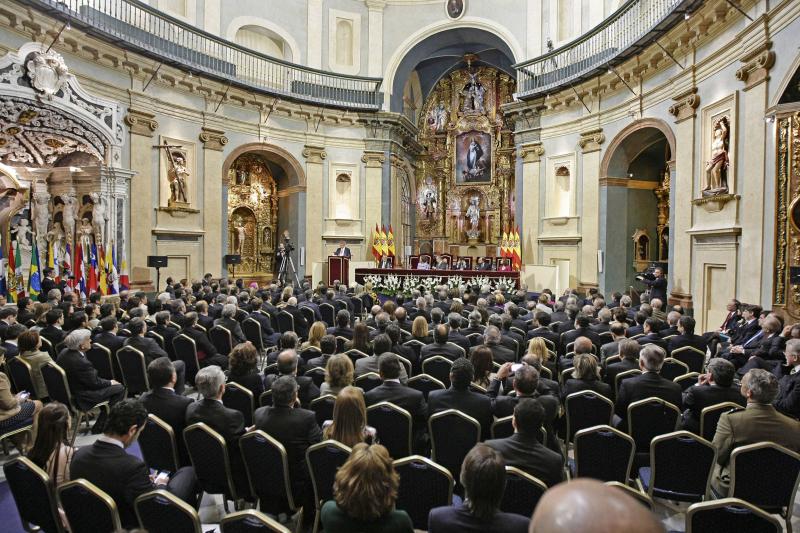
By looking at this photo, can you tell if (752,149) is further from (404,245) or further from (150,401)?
(404,245)

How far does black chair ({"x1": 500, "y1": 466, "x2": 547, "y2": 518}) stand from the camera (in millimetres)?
2814

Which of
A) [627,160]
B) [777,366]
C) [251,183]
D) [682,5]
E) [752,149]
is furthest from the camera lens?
[251,183]

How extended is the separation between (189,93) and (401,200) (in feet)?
31.4

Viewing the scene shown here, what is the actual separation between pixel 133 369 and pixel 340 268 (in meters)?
11.2

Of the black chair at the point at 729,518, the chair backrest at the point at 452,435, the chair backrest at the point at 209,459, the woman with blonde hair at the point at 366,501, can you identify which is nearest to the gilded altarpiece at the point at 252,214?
the chair backrest at the point at 209,459

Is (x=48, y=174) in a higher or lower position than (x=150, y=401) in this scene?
higher

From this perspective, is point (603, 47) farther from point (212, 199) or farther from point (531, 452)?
point (531, 452)

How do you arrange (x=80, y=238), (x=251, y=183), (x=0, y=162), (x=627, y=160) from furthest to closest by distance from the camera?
(x=251, y=183), (x=627, y=160), (x=80, y=238), (x=0, y=162)

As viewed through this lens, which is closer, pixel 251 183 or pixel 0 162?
pixel 0 162

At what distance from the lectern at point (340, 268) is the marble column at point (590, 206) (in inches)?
285

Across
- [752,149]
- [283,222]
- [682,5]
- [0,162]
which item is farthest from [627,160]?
[0,162]

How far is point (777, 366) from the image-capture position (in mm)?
5402

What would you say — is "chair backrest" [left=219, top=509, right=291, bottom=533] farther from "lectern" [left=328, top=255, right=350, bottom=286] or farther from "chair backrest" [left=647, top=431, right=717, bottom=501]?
"lectern" [left=328, top=255, right=350, bottom=286]

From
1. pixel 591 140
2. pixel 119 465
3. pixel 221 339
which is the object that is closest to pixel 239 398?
pixel 119 465
